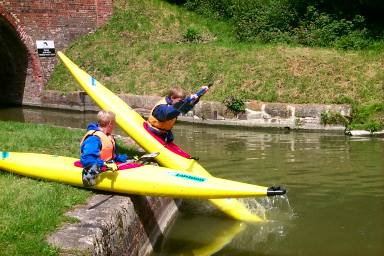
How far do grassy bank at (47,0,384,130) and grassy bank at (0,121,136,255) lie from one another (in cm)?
813

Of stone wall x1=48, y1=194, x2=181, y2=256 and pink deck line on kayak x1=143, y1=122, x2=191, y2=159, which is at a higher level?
pink deck line on kayak x1=143, y1=122, x2=191, y2=159

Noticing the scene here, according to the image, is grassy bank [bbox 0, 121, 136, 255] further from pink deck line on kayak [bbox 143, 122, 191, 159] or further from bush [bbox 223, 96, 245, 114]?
bush [bbox 223, 96, 245, 114]

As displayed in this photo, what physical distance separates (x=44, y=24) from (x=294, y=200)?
13363 mm

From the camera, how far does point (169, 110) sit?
7789 millimetres

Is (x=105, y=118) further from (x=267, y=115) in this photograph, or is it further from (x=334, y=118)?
(x=334, y=118)

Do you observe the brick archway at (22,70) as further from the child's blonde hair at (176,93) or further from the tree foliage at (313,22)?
the child's blonde hair at (176,93)

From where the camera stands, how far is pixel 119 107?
938 cm

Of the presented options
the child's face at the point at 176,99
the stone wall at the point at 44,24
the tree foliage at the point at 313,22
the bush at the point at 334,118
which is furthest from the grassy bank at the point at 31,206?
the tree foliage at the point at 313,22

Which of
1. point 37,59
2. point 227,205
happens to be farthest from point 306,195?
point 37,59

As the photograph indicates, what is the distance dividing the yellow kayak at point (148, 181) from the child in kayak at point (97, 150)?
0.61 feet

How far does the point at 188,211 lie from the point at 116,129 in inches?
262

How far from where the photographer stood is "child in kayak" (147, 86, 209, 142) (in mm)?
7738

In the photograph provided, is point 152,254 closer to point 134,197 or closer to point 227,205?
point 134,197

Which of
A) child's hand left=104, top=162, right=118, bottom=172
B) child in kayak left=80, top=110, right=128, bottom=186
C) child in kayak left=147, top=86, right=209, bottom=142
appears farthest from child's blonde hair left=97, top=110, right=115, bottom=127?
child in kayak left=147, top=86, right=209, bottom=142
